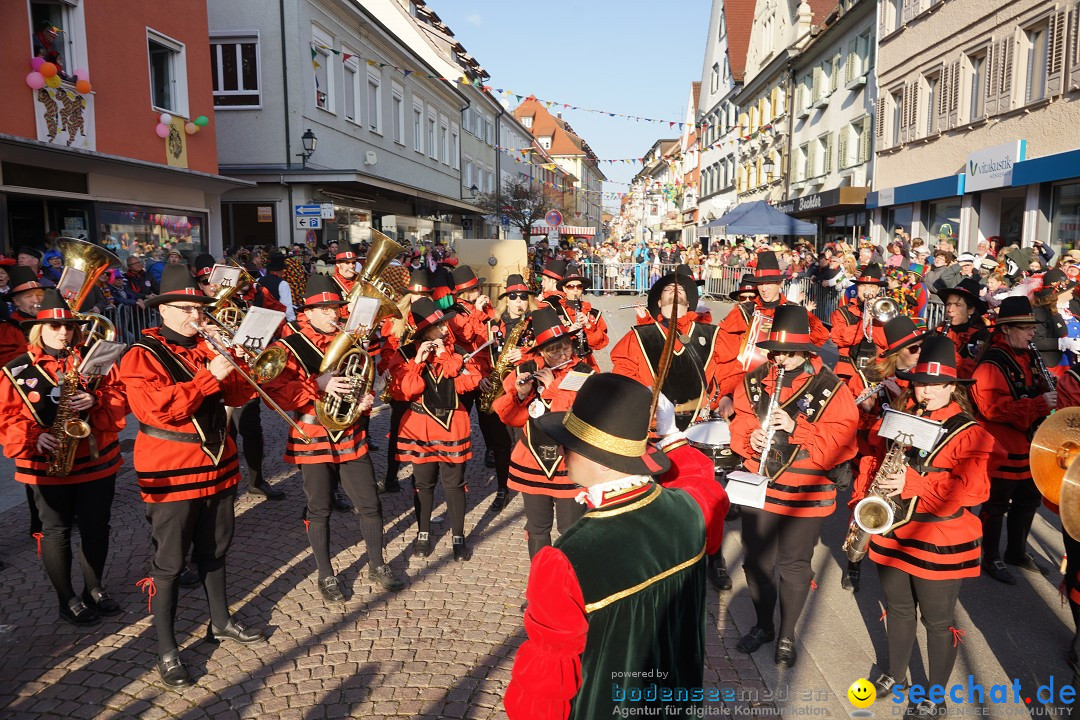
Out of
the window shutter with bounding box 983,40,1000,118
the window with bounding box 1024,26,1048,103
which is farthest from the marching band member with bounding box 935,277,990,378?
the window shutter with bounding box 983,40,1000,118

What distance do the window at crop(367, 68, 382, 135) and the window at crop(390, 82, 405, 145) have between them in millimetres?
1177

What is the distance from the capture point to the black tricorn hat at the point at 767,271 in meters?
6.81

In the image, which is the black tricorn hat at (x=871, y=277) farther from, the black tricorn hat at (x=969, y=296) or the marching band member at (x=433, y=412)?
the marching band member at (x=433, y=412)

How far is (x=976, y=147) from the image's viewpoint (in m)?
16.5

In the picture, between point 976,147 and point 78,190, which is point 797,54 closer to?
point 976,147

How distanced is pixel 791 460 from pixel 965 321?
373 cm

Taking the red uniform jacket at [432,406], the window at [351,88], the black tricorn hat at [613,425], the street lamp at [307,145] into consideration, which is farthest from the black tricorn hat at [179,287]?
the window at [351,88]

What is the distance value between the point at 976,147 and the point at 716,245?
46.6ft

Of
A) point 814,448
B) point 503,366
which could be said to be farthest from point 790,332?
point 503,366

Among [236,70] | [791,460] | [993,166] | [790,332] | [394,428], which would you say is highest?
[236,70]

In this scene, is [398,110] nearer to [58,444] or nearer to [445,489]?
[445,489]

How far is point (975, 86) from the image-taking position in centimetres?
1675

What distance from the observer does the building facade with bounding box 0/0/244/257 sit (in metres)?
11.0

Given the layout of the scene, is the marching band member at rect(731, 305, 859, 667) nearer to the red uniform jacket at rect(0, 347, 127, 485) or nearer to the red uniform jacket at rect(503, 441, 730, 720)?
the red uniform jacket at rect(503, 441, 730, 720)
